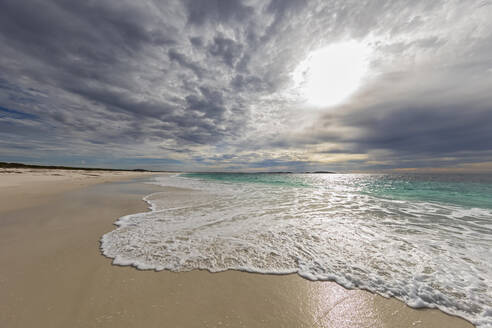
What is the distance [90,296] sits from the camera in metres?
2.66

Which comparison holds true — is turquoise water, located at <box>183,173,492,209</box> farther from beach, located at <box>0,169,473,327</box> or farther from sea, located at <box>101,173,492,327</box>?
beach, located at <box>0,169,473,327</box>

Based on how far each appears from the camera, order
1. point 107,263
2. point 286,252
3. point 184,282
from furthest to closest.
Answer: point 286,252 < point 107,263 < point 184,282

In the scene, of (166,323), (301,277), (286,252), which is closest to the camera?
(166,323)

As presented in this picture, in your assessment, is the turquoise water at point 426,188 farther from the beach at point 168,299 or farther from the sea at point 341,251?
the beach at point 168,299

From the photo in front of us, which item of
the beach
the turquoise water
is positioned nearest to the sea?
the beach

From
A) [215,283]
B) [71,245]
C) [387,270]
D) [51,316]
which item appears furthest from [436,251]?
[71,245]

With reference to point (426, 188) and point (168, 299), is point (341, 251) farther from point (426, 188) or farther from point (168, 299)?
point (426, 188)

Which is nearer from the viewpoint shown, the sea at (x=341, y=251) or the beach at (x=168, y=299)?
the beach at (x=168, y=299)

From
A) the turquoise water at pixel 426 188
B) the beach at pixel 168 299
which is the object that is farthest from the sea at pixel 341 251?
the turquoise water at pixel 426 188

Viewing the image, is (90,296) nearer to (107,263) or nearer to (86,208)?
(107,263)

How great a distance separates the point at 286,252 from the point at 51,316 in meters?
4.19

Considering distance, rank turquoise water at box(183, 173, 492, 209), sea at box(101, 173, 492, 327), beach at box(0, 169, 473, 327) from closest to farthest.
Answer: beach at box(0, 169, 473, 327), sea at box(101, 173, 492, 327), turquoise water at box(183, 173, 492, 209)

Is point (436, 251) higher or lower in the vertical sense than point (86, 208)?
lower

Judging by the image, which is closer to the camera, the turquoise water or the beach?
the beach
